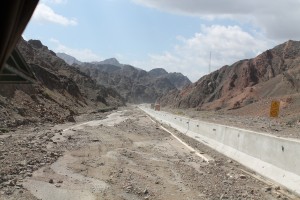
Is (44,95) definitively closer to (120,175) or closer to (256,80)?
(120,175)

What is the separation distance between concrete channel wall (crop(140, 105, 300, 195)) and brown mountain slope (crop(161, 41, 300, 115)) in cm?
6472

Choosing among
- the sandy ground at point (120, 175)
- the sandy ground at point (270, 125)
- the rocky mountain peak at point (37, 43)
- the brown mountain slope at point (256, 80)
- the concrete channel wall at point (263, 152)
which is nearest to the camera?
the sandy ground at point (120, 175)

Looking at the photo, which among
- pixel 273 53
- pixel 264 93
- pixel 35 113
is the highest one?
pixel 273 53

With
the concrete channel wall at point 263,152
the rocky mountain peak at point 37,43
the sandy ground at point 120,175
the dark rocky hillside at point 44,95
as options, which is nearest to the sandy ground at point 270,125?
the concrete channel wall at point 263,152

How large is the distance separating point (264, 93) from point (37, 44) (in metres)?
60.8

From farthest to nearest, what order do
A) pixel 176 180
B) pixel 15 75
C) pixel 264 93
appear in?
pixel 264 93, pixel 176 180, pixel 15 75

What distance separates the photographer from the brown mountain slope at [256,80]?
83.5 metres

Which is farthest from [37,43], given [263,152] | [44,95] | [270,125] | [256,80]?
[263,152]

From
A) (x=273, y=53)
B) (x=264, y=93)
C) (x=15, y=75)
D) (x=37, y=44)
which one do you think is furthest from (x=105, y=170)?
(x=37, y=44)

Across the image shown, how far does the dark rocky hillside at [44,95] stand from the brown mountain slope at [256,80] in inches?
1136

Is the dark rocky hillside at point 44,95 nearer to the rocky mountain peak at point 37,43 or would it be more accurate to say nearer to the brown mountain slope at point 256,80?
the rocky mountain peak at point 37,43

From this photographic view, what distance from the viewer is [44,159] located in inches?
497

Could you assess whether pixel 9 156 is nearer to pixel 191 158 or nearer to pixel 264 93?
pixel 191 158

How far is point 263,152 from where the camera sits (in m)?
11.4
